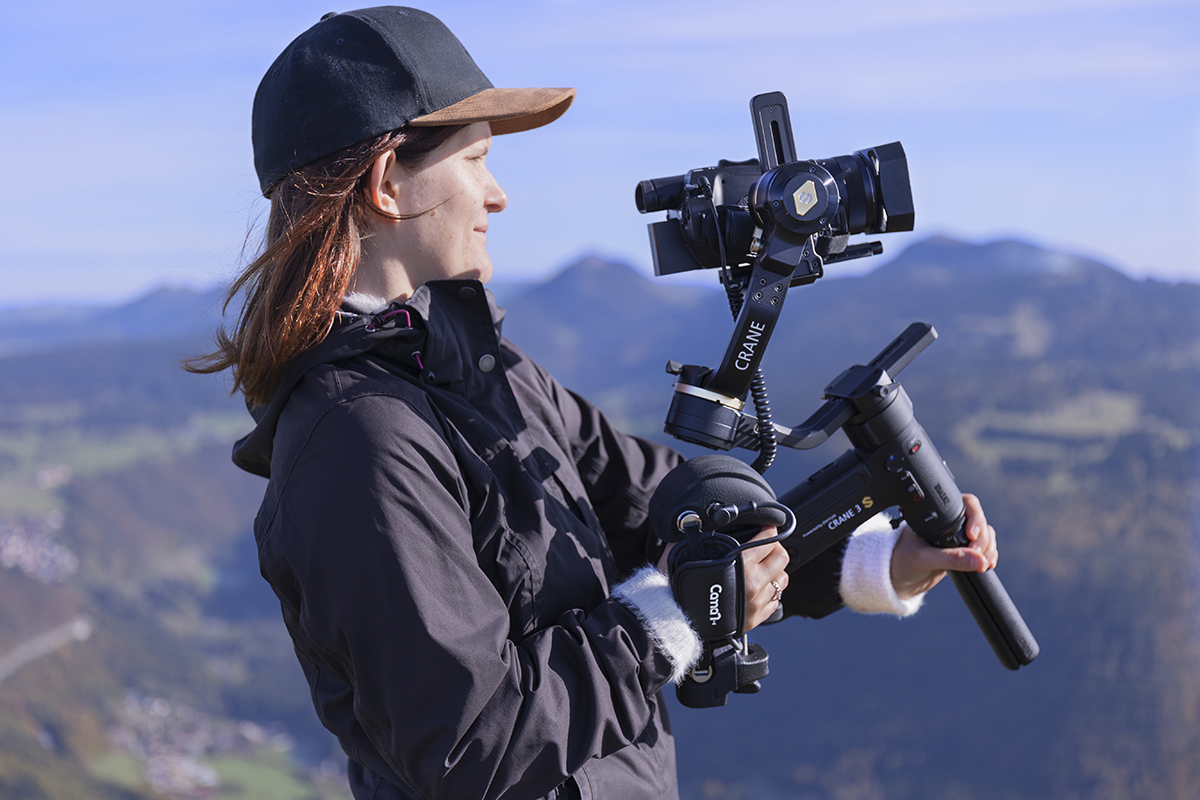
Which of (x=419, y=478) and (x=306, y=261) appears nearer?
(x=419, y=478)

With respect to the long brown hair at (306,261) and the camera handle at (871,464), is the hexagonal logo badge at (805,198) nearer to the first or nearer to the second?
the camera handle at (871,464)

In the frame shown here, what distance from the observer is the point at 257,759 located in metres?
64.4

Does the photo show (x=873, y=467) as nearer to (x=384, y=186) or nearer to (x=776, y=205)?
(x=776, y=205)

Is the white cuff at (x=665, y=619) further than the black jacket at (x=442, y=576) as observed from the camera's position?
Yes

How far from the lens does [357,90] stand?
2.06 m

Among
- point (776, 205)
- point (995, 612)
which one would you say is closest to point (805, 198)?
point (776, 205)

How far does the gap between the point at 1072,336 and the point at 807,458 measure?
31.6 m

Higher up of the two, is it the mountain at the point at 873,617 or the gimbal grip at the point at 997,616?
the gimbal grip at the point at 997,616

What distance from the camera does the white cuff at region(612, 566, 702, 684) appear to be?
1.97 m

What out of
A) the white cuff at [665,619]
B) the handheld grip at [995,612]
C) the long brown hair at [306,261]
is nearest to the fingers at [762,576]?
the white cuff at [665,619]

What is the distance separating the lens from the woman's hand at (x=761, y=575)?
2115mm

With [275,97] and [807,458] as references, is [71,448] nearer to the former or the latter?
[807,458]

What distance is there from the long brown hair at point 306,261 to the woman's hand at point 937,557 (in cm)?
180

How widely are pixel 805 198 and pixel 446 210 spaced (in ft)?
→ 2.77
